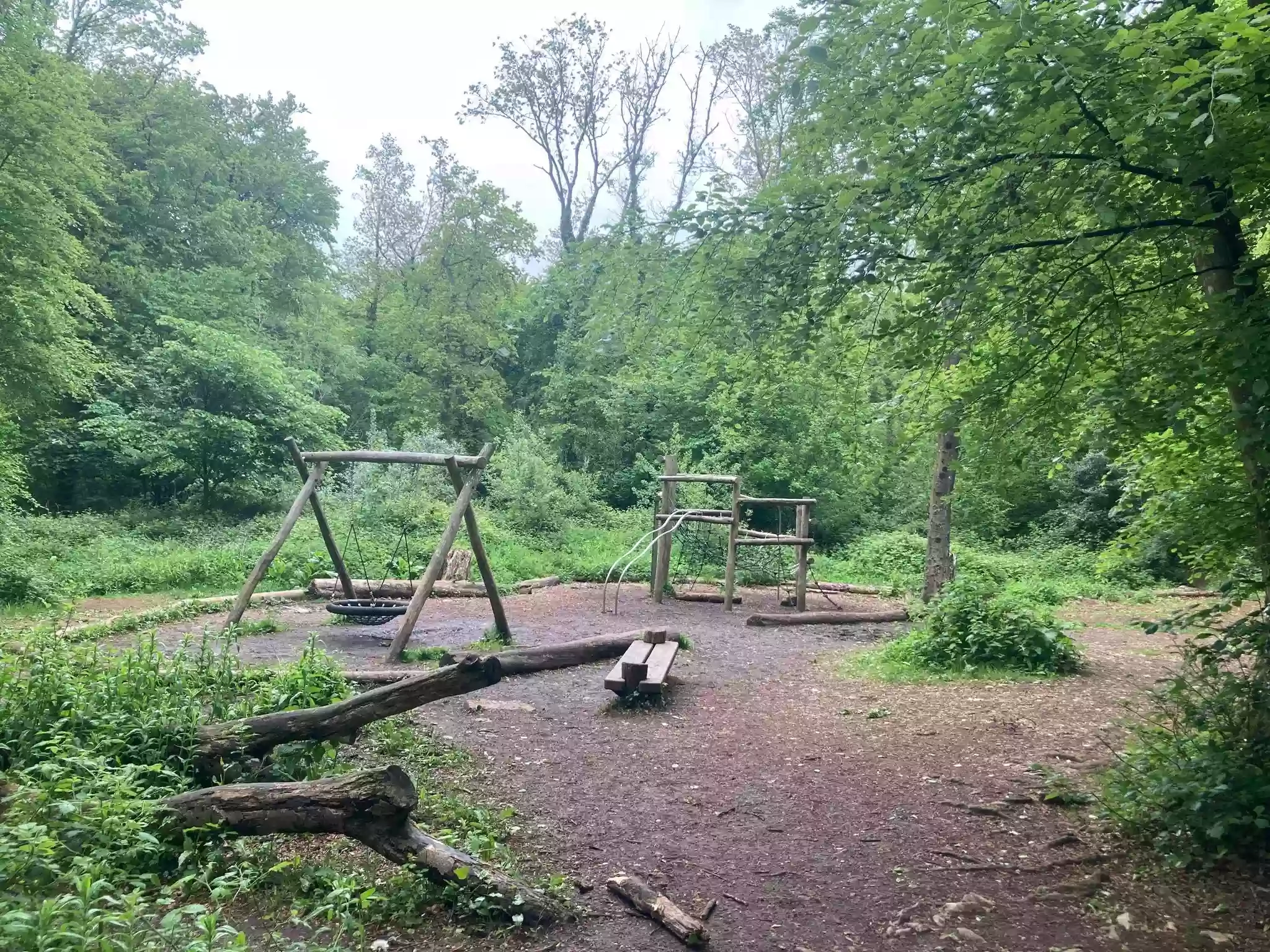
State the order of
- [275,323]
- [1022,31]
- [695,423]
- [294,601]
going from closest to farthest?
[1022,31] < [294,601] < [695,423] < [275,323]

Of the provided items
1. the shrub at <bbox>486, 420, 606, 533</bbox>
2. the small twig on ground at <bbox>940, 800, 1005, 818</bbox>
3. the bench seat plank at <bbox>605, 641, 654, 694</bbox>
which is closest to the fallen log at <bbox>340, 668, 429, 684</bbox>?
the bench seat plank at <bbox>605, 641, 654, 694</bbox>

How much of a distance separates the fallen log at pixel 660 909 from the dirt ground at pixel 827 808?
5 cm

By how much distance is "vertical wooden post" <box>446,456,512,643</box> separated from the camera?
8391 millimetres

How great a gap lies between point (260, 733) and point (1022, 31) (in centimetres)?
460

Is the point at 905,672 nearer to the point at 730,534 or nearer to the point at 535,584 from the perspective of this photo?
the point at 730,534

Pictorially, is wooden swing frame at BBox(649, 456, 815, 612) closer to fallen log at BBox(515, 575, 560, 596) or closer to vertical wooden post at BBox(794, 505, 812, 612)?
vertical wooden post at BBox(794, 505, 812, 612)

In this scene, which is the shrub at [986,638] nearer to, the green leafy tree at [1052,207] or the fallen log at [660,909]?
the green leafy tree at [1052,207]

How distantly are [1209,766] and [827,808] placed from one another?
1882 mm

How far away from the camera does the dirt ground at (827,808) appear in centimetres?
333

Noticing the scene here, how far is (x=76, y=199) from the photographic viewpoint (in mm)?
14992

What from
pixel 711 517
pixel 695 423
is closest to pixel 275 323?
pixel 695 423

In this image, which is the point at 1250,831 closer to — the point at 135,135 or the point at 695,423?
the point at 695,423

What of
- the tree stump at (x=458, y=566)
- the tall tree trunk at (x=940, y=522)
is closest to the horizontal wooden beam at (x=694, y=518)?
the tall tree trunk at (x=940, y=522)

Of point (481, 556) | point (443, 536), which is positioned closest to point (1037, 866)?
point (481, 556)
